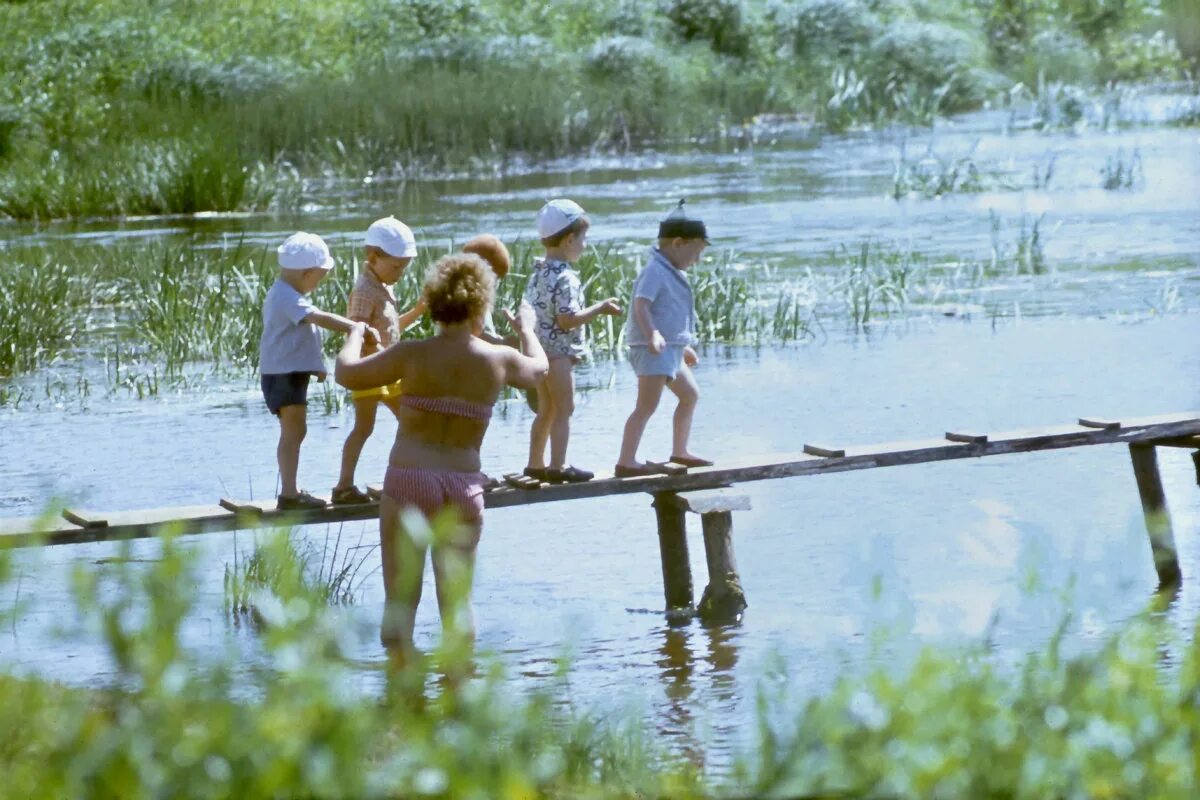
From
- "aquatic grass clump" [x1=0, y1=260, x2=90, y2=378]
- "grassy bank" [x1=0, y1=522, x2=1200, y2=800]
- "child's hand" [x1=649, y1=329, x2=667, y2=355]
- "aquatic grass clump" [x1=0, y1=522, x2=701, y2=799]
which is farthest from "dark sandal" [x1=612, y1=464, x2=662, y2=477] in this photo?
"aquatic grass clump" [x1=0, y1=260, x2=90, y2=378]

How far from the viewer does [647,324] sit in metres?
7.65

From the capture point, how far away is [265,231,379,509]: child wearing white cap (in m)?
7.09

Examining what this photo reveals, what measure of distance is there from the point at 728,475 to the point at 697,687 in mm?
1180

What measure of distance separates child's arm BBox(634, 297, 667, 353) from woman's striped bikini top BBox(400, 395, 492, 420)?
1.39m

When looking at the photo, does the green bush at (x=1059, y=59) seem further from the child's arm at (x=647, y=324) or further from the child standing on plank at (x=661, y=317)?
the child's arm at (x=647, y=324)

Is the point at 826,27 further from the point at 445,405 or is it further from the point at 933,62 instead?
the point at 445,405

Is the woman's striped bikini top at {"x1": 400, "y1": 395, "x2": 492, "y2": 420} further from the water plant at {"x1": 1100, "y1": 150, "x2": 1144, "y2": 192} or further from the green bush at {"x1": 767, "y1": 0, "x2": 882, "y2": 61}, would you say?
the green bush at {"x1": 767, "y1": 0, "x2": 882, "y2": 61}

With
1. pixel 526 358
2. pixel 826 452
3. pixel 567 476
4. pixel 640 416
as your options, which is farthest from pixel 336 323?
pixel 826 452

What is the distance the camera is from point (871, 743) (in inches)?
130

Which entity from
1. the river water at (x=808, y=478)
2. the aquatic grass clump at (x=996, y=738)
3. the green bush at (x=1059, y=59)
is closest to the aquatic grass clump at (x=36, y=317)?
the river water at (x=808, y=478)

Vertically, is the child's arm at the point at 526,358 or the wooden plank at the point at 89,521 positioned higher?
Result: the child's arm at the point at 526,358

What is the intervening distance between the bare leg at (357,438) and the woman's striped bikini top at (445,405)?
0.91 meters

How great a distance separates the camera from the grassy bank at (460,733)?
3055mm

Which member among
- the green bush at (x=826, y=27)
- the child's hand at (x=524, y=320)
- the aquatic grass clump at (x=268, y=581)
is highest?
the green bush at (x=826, y=27)
